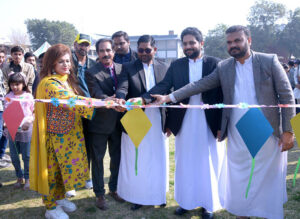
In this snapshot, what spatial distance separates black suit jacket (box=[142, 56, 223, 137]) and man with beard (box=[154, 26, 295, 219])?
0.58 feet

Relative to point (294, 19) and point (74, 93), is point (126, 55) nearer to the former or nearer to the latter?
point (74, 93)

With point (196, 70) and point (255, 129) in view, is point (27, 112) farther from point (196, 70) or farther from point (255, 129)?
point (255, 129)

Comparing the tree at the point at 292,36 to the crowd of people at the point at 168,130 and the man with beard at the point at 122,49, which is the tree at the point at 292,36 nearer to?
the man with beard at the point at 122,49

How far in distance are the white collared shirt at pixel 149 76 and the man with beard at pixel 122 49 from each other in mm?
999

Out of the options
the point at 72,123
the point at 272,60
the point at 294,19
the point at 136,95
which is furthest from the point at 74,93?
the point at 294,19

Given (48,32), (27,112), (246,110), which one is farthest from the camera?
(48,32)

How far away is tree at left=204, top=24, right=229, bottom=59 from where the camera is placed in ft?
134

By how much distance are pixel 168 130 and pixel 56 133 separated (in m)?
1.51

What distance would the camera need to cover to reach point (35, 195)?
402 cm

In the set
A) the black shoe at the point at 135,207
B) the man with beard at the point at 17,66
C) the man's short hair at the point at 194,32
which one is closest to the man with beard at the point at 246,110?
the man's short hair at the point at 194,32

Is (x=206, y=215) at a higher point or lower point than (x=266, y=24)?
lower

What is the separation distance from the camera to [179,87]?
3318mm

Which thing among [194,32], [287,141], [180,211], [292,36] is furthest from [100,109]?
[292,36]

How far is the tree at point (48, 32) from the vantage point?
47375 mm
